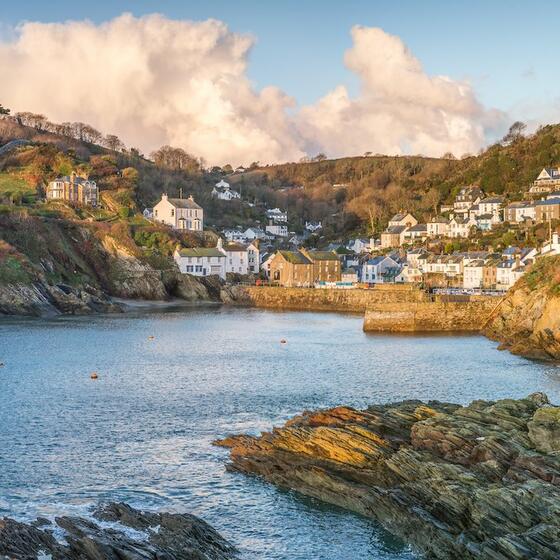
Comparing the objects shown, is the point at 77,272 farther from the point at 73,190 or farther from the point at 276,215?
the point at 276,215

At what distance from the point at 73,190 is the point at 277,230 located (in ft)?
145

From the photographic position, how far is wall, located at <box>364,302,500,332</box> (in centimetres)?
6106

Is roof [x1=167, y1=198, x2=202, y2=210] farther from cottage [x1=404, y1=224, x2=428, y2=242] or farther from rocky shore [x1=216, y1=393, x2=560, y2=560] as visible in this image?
rocky shore [x1=216, y1=393, x2=560, y2=560]

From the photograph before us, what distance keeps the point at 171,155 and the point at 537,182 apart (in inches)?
3219

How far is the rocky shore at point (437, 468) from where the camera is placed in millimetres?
16641

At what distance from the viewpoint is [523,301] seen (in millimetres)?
55562

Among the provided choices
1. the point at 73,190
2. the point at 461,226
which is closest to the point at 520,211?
the point at 461,226

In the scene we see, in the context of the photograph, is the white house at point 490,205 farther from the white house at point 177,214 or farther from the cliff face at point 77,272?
the cliff face at point 77,272

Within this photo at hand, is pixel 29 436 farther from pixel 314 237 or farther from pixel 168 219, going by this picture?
pixel 314 237

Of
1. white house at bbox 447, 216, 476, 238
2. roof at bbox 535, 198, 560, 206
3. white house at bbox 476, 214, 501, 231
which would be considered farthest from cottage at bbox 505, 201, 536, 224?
white house at bbox 447, 216, 476, 238

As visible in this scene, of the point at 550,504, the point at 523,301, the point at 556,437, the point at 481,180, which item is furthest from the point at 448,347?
the point at 481,180

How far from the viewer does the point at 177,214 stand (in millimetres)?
108250

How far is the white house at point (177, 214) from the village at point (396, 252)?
143 millimetres

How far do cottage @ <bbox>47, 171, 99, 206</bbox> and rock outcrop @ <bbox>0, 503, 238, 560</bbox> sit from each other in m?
88.3
